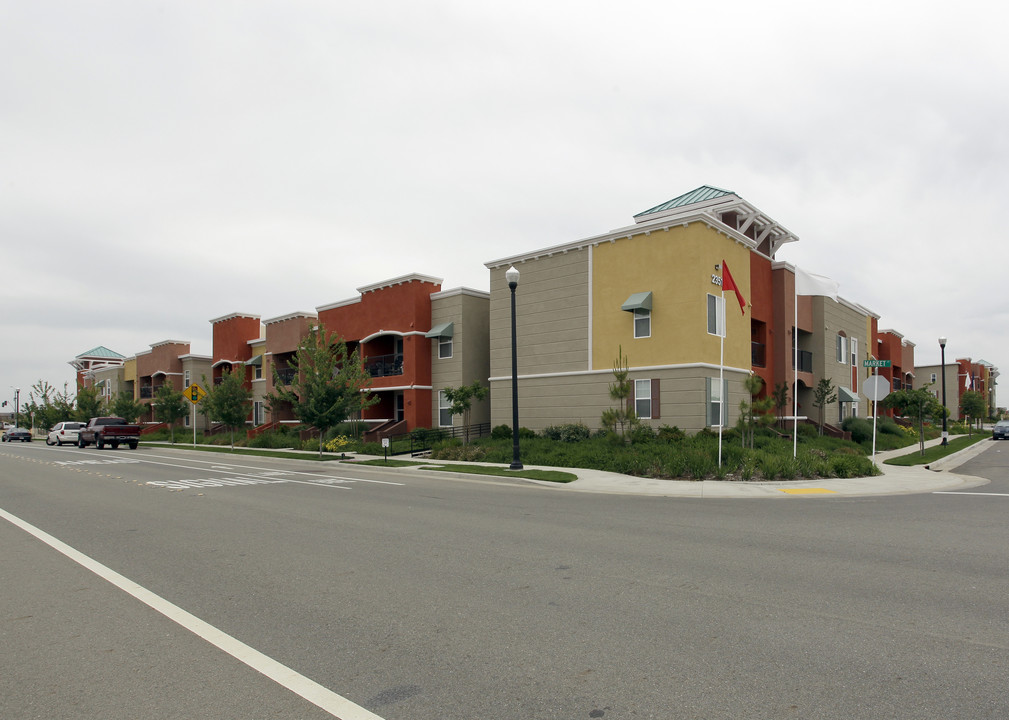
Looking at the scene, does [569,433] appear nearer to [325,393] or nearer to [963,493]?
[325,393]

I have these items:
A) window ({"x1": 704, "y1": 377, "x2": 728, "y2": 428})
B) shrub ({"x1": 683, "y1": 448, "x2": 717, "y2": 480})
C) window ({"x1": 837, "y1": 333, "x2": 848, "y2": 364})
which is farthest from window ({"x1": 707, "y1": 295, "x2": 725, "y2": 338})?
window ({"x1": 837, "y1": 333, "x2": 848, "y2": 364})

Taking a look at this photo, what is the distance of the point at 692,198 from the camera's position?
3222 centimetres

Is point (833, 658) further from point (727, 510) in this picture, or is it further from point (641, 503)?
point (641, 503)

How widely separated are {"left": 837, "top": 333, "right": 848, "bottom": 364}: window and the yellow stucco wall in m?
10.1

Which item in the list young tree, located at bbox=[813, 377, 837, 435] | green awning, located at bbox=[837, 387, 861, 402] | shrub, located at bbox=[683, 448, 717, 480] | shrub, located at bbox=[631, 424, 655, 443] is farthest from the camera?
green awning, located at bbox=[837, 387, 861, 402]

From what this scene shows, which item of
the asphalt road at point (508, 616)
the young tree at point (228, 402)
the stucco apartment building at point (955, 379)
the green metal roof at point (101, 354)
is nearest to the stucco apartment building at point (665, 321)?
the asphalt road at point (508, 616)

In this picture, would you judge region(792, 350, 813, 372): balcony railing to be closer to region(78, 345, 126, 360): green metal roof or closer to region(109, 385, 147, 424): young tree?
region(109, 385, 147, 424): young tree

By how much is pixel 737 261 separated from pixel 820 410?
9.00m

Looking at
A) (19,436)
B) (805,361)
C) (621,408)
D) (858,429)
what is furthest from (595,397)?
(19,436)

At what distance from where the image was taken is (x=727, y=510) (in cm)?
1275

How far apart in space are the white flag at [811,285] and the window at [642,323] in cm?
615

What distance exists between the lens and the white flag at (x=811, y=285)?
68.7 feet

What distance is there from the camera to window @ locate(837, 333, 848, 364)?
35594 millimetres

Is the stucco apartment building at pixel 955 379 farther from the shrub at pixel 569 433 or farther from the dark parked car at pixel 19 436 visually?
the dark parked car at pixel 19 436
